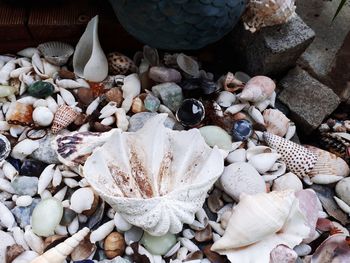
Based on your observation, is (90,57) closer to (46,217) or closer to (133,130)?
(133,130)

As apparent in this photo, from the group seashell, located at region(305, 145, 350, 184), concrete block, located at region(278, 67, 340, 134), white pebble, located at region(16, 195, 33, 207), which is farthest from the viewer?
concrete block, located at region(278, 67, 340, 134)

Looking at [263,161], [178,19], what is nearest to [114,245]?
[263,161]

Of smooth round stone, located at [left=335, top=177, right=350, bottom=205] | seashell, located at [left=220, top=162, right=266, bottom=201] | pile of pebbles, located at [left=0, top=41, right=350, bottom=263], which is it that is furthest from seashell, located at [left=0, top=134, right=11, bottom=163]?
smooth round stone, located at [left=335, top=177, right=350, bottom=205]

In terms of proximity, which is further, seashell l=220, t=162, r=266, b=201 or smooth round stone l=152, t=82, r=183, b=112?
smooth round stone l=152, t=82, r=183, b=112

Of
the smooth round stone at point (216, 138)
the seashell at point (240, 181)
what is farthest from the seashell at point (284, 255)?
the smooth round stone at point (216, 138)

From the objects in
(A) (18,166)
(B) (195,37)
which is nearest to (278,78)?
(B) (195,37)

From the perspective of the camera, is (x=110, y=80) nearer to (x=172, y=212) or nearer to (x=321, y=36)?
(x=172, y=212)

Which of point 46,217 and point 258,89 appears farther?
point 258,89

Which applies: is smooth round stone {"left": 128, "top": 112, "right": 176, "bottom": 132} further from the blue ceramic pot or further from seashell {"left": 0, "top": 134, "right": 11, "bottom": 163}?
seashell {"left": 0, "top": 134, "right": 11, "bottom": 163}
